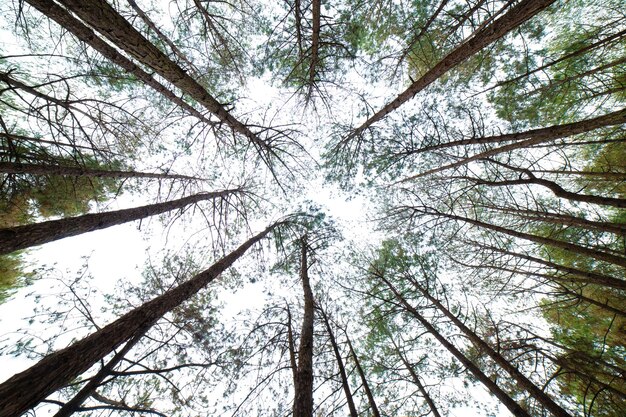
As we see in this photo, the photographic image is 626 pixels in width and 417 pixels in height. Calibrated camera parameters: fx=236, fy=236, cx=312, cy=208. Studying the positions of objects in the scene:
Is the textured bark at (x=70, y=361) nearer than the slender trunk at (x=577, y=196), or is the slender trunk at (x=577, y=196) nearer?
the textured bark at (x=70, y=361)

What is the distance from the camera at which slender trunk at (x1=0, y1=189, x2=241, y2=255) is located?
9.81ft

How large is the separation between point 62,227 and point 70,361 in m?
2.28

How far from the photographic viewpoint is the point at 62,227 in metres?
3.49

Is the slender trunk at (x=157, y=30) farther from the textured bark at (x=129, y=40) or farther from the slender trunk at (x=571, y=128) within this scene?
the slender trunk at (x=571, y=128)

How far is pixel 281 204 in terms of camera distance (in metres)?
7.58

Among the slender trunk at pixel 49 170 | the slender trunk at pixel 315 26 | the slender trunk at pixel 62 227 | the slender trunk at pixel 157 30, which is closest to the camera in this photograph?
the slender trunk at pixel 315 26

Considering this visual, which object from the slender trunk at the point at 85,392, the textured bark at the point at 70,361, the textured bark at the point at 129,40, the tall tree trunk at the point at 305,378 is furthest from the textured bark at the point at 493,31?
the slender trunk at the point at 85,392

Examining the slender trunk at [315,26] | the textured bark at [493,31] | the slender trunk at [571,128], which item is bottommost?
the slender trunk at [571,128]

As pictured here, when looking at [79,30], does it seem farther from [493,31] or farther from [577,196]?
[577,196]

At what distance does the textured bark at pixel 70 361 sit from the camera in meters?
1.78

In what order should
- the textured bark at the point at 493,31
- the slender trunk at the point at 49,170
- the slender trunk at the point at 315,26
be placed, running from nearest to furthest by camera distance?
the textured bark at the point at 493,31 < the slender trunk at the point at 315,26 < the slender trunk at the point at 49,170

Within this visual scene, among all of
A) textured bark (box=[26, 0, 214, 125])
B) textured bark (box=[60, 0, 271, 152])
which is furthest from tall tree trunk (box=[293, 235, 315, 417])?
textured bark (box=[26, 0, 214, 125])

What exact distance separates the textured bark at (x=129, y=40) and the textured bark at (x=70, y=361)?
Answer: 271 centimetres

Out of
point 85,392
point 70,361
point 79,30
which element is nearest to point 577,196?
point 85,392
